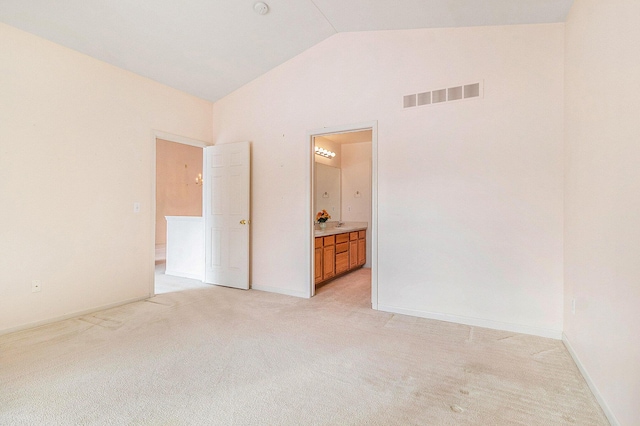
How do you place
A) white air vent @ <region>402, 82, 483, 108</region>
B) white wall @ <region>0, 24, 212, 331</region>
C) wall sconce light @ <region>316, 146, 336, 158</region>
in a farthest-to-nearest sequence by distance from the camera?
wall sconce light @ <region>316, 146, 336, 158</region> < white air vent @ <region>402, 82, 483, 108</region> < white wall @ <region>0, 24, 212, 331</region>

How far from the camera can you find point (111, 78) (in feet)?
11.3

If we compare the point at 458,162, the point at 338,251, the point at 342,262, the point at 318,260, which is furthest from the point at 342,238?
the point at 458,162

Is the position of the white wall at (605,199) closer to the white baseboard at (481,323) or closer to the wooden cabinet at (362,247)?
the white baseboard at (481,323)

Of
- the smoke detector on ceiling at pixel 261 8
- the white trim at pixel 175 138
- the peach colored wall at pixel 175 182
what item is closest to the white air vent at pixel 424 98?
the smoke detector on ceiling at pixel 261 8

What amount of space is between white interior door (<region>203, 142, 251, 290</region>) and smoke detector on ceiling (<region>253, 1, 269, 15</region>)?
167cm

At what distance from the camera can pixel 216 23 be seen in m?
3.07

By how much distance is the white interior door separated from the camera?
4250mm

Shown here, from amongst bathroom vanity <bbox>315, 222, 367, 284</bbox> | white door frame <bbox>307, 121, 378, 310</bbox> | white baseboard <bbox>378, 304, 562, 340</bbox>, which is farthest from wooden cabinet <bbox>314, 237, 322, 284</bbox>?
white baseboard <bbox>378, 304, 562, 340</bbox>

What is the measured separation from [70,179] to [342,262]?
365 cm

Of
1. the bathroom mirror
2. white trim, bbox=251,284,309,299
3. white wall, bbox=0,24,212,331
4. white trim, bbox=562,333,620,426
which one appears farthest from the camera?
the bathroom mirror

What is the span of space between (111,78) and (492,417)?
463 cm

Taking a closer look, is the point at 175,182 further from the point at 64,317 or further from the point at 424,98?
the point at 424,98

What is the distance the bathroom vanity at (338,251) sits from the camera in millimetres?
4254

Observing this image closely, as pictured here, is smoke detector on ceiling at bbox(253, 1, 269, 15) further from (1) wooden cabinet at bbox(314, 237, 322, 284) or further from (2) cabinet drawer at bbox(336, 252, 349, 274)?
(2) cabinet drawer at bbox(336, 252, 349, 274)
